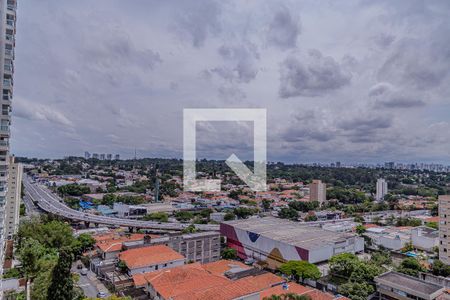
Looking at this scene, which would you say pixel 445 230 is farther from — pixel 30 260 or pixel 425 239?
pixel 30 260

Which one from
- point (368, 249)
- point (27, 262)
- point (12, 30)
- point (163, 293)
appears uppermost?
point (12, 30)

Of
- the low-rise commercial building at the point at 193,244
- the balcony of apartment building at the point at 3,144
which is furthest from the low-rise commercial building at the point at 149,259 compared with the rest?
the balcony of apartment building at the point at 3,144

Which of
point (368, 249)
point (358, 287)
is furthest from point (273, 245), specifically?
point (368, 249)

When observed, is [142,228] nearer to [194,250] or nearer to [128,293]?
[194,250]

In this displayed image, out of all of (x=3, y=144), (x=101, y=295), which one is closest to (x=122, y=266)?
(x=101, y=295)

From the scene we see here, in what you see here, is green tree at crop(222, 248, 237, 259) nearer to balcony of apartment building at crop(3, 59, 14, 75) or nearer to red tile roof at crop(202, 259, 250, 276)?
red tile roof at crop(202, 259, 250, 276)
